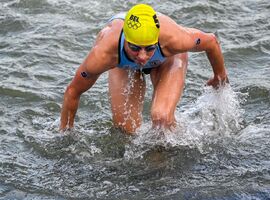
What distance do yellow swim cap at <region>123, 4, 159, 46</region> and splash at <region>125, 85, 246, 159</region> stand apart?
148 cm

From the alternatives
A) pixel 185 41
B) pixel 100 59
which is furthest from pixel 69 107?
pixel 185 41

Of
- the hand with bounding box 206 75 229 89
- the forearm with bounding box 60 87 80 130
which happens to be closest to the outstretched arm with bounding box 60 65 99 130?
the forearm with bounding box 60 87 80 130

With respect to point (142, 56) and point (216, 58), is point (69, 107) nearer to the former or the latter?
point (142, 56)

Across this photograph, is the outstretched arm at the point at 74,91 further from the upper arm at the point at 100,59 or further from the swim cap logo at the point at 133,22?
the swim cap logo at the point at 133,22

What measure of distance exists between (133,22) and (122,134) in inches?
84.6

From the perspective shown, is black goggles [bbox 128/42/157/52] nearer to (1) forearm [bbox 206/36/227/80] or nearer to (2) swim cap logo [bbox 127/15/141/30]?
(2) swim cap logo [bbox 127/15/141/30]

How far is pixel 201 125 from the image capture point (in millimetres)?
9039

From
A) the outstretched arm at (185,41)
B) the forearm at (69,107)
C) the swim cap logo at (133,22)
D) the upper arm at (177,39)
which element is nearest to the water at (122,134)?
the forearm at (69,107)

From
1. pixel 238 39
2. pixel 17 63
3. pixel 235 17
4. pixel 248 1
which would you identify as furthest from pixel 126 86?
pixel 248 1

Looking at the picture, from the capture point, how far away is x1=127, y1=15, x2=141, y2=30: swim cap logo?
6.88 metres

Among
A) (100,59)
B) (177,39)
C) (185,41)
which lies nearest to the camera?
(100,59)

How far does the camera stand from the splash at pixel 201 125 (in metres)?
8.27

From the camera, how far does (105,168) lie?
794 cm

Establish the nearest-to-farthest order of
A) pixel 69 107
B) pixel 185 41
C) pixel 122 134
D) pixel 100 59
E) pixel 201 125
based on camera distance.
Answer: pixel 100 59 < pixel 185 41 < pixel 69 107 < pixel 122 134 < pixel 201 125
